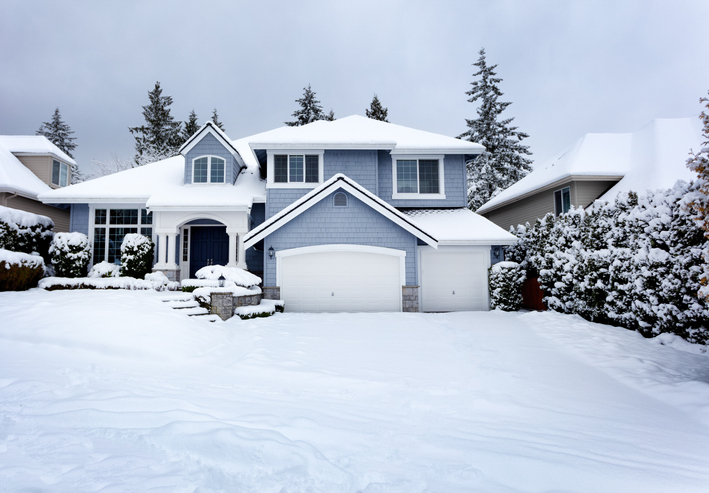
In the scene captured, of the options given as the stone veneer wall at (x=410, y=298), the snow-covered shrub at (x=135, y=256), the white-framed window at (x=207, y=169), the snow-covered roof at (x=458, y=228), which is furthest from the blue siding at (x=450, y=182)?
the snow-covered shrub at (x=135, y=256)

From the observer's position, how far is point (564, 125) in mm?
44906

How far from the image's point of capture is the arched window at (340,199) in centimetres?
1238

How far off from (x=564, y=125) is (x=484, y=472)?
169ft

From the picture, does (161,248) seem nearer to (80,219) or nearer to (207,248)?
(207,248)

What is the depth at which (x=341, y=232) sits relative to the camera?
12312 millimetres

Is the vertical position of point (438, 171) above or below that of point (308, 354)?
above

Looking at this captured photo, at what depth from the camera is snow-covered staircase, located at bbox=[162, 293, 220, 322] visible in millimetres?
9148

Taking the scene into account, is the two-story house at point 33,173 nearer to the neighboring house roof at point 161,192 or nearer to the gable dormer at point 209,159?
the neighboring house roof at point 161,192

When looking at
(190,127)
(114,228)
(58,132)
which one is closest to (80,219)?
(114,228)

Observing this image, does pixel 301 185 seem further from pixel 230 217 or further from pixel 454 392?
pixel 454 392

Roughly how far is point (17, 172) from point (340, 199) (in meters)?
15.5

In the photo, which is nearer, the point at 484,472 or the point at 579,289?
the point at 484,472

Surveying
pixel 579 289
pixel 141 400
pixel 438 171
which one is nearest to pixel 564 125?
pixel 438 171

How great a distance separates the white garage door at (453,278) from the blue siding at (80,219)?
12709mm
